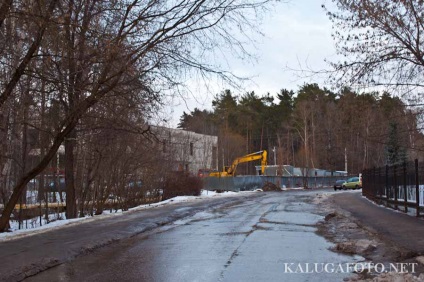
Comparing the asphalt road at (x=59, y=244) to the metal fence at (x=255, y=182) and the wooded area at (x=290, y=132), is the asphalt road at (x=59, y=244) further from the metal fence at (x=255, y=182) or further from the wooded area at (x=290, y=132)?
the wooded area at (x=290, y=132)

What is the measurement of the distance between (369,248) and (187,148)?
3458 centimetres

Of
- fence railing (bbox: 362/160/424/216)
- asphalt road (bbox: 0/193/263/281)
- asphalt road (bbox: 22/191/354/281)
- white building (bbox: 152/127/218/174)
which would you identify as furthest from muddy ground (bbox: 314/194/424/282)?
white building (bbox: 152/127/218/174)

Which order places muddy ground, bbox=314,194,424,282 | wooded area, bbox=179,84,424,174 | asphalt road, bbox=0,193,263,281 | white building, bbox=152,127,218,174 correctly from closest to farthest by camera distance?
muddy ground, bbox=314,194,424,282 < asphalt road, bbox=0,193,263,281 < white building, bbox=152,127,218,174 < wooded area, bbox=179,84,424,174

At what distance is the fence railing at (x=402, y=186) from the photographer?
609 inches

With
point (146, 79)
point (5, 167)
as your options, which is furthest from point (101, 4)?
point (5, 167)

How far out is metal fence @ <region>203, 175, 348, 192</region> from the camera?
55281mm

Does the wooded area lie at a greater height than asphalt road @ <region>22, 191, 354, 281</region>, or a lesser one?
greater

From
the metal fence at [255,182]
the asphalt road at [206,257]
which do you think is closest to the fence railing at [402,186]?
the asphalt road at [206,257]

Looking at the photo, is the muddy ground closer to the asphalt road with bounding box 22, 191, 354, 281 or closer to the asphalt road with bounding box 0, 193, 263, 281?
the asphalt road with bounding box 22, 191, 354, 281

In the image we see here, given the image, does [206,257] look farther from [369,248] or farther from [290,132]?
[290,132]

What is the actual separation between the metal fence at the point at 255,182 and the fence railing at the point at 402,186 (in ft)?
98.9

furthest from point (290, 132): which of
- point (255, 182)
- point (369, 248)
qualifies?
point (369, 248)

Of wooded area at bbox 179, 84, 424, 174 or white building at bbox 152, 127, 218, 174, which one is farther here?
wooded area at bbox 179, 84, 424, 174

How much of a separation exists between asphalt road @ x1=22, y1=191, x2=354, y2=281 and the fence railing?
3.96 meters
